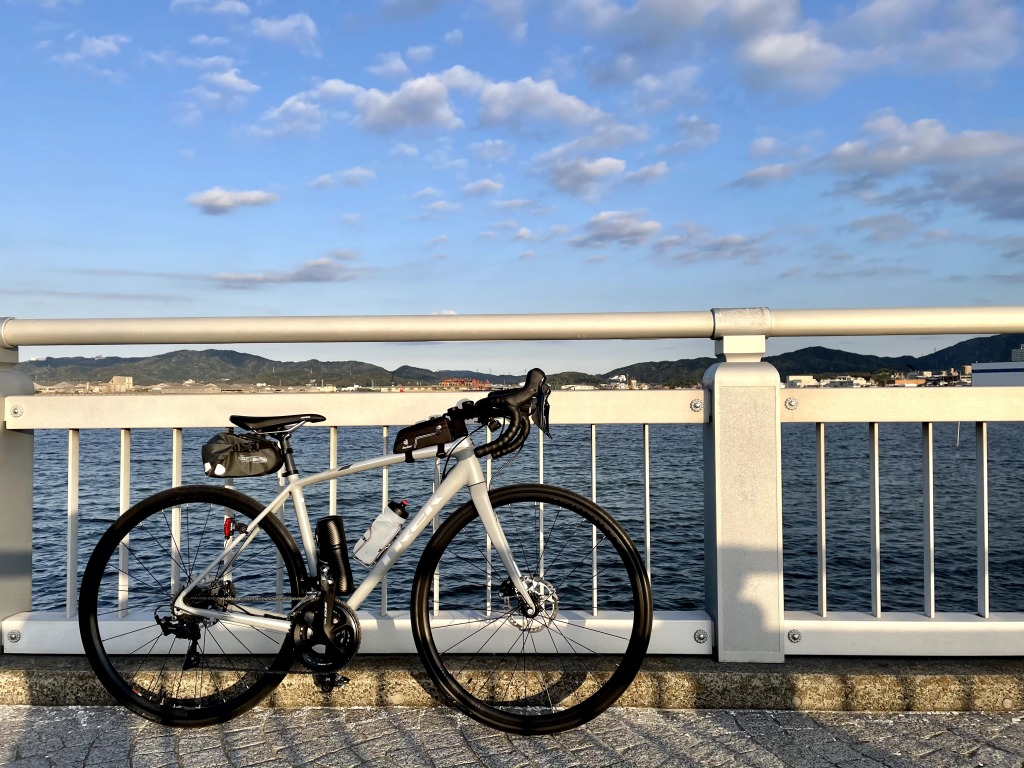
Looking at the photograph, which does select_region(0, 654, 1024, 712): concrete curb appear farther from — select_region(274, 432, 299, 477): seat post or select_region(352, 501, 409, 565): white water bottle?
select_region(274, 432, 299, 477): seat post

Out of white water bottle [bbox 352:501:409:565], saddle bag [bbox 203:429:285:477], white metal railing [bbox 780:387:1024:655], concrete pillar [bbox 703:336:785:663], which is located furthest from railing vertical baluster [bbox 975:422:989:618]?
saddle bag [bbox 203:429:285:477]

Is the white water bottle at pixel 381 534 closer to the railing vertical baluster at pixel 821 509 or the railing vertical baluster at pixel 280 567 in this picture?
the railing vertical baluster at pixel 280 567

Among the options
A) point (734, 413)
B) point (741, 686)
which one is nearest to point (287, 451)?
point (734, 413)

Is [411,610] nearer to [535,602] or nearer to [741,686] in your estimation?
[535,602]

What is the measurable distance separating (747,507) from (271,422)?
5.99ft

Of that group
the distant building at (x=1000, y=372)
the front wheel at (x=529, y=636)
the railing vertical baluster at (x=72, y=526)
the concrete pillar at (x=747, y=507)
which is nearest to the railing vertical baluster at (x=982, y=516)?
the concrete pillar at (x=747, y=507)

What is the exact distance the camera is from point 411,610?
9.93ft

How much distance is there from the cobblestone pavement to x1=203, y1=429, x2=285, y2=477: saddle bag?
3.12 ft

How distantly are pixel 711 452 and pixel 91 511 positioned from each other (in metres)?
35.0

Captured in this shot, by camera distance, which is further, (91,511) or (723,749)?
(91,511)

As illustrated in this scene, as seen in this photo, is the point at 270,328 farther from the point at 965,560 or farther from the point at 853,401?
the point at 965,560

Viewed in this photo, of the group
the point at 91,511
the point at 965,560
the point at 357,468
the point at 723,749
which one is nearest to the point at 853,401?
the point at 723,749

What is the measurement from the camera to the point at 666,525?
94.2 feet

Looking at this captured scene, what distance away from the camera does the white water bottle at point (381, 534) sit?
2.95 m
